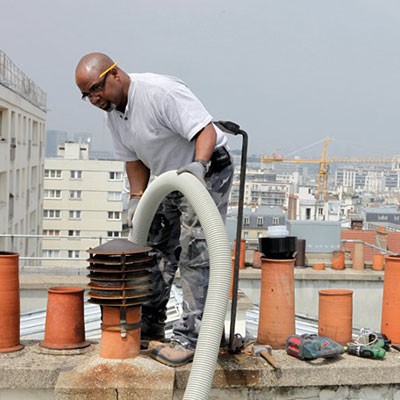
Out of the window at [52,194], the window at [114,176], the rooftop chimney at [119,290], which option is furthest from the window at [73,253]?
the rooftop chimney at [119,290]

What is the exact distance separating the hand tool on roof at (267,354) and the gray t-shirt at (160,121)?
1230 millimetres

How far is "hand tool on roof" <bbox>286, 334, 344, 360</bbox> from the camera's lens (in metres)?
4.29

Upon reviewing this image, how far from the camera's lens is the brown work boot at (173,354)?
4062 millimetres

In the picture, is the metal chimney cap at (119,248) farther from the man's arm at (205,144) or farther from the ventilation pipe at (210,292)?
the man's arm at (205,144)

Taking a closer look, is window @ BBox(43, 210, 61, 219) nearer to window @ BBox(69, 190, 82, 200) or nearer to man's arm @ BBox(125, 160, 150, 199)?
window @ BBox(69, 190, 82, 200)

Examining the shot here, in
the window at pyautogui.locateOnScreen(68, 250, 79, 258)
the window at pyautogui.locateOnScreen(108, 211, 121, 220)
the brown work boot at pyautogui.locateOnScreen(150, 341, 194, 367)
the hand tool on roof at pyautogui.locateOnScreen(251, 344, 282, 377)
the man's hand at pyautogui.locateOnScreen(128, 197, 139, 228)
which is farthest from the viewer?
the window at pyautogui.locateOnScreen(108, 211, 121, 220)

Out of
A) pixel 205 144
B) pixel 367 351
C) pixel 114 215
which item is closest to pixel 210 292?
pixel 205 144

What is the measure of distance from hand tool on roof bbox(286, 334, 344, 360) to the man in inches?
24.5

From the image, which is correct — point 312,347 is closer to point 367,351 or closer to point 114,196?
point 367,351

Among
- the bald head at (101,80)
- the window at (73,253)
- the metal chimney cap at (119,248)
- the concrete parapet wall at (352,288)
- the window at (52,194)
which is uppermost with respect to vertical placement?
the bald head at (101,80)

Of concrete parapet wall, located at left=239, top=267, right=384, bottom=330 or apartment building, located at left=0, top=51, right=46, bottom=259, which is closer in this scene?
concrete parapet wall, located at left=239, top=267, right=384, bottom=330

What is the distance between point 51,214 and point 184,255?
218 ft

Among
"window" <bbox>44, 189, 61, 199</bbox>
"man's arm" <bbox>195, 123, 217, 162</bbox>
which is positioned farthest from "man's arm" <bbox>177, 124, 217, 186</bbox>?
"window" <bbox>44, 189, 61, 199</bbox>

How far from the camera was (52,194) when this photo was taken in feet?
227
